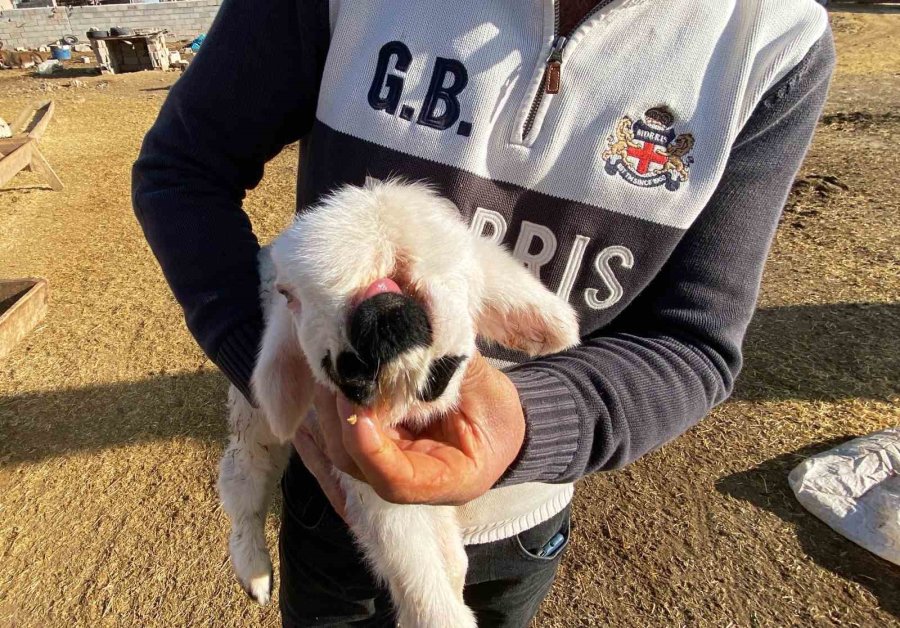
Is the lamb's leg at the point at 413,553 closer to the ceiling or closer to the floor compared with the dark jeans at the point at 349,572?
closer to the ceiling

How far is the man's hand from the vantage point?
2.48ft

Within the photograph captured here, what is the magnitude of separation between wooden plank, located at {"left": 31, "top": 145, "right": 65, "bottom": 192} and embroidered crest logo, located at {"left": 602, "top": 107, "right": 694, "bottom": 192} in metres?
7.17

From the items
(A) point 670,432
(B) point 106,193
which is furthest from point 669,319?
(B) point 106,193

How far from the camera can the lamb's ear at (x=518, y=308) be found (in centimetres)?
89

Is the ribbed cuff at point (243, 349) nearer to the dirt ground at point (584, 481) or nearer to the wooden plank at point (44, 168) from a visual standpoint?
the dirt ground at point (584, 481)

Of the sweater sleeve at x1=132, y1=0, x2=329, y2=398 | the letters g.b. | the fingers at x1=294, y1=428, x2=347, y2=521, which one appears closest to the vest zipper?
the letters g.b.

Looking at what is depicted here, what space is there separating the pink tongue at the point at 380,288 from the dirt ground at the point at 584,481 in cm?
215

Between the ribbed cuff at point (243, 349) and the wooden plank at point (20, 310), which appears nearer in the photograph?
the ribbed cuff at point (243, 349)

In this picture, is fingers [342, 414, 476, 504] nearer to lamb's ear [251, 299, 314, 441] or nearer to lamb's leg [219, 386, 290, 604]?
lamb's ear [251, 299, 314, 441]

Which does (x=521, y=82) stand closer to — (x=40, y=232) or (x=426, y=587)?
(x=426, y=587)

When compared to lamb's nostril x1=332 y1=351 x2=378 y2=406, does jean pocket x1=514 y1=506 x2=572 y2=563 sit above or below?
below

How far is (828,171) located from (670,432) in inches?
257

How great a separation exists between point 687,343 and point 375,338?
0.63 meters

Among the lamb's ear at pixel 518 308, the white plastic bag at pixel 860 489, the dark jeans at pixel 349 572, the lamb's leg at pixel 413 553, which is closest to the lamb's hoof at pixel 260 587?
the dark jeans at pixel 349 572
